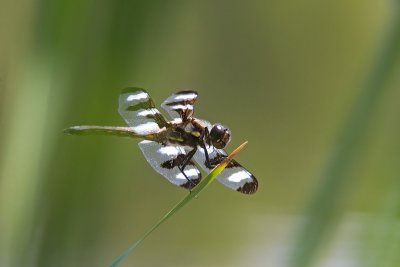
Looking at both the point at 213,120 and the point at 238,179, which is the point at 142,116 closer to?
the point at 238,179

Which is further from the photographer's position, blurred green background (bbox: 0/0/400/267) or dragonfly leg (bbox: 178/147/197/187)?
dragonfly leg (bbox: 178/147/197/187)

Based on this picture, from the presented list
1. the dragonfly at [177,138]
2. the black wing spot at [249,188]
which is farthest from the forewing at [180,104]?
the black wing spot at [249,188]

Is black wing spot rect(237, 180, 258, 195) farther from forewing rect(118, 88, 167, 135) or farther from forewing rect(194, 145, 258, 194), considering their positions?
forewing rect(118, 88, 167, 135)

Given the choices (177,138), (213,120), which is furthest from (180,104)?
(213,120)

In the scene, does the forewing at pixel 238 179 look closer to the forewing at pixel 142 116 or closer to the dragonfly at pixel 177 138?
the dragonfly at pixel 177 138

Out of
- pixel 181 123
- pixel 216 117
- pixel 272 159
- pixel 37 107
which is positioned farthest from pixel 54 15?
pixel 272 159

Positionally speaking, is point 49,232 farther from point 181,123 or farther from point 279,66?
point 279,66

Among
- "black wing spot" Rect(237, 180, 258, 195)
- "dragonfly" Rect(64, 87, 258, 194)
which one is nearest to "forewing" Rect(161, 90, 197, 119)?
"dragonfly" Rect(64, 87, 258, 194)
